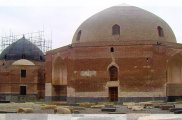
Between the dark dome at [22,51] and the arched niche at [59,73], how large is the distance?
13765mm

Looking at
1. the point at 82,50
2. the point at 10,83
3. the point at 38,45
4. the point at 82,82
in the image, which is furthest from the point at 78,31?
the point at 38,45

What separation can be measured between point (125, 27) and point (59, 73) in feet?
27.5

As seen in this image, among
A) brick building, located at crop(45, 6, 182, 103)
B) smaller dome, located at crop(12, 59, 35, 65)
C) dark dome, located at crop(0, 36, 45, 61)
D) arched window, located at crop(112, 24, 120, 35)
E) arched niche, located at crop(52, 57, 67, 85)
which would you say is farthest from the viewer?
dark dome, located at crop(0, 36, 45, 61)

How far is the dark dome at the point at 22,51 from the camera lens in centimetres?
4416

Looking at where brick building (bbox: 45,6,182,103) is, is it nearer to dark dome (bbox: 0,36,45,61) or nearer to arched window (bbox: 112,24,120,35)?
arched window (bbox: 112,24,120,35)

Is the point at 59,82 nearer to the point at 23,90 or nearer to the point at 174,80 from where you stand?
the point at 23,90

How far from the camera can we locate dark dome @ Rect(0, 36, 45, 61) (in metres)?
44.2

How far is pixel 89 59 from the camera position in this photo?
87.7 feet

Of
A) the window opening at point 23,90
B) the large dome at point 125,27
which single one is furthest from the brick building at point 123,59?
the window opening at point 23,90

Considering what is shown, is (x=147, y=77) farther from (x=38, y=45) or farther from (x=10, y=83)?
(x=38, y=45)

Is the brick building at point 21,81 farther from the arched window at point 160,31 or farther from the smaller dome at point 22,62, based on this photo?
the arched window at point 160,31

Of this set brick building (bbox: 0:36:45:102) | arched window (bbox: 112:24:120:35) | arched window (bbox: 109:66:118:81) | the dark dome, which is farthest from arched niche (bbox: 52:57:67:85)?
the dark dome

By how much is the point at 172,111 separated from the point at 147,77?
744 centimetres

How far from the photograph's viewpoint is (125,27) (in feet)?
88.4
